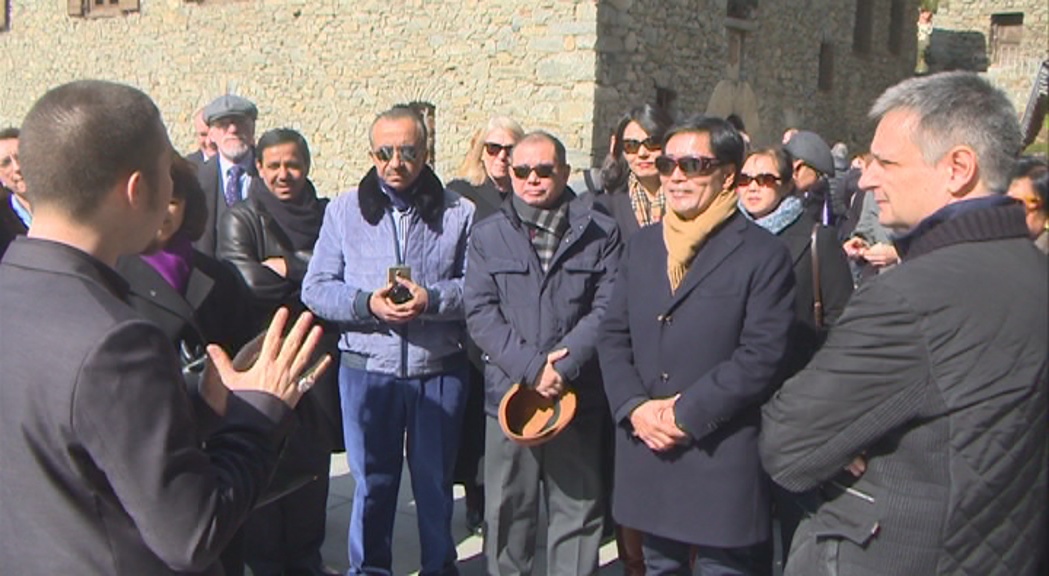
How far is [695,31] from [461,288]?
26.4 ft

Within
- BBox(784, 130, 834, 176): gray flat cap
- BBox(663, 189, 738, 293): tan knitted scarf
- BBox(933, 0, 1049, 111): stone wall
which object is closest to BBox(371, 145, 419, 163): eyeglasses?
BBox(663, 189, 738, 293): tan knitted scarf

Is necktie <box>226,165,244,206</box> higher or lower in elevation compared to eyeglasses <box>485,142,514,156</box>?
lower

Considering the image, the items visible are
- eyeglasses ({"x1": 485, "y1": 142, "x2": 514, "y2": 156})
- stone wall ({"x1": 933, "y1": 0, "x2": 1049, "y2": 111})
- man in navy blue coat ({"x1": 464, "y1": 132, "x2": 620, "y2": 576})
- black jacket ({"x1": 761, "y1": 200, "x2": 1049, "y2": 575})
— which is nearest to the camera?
black jacket ({"x1": 761, "y1": 200, "x2": 1049, "y2": 575})

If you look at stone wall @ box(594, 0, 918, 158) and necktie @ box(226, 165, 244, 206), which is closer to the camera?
necktie @ box(226, 165, 244, 206)

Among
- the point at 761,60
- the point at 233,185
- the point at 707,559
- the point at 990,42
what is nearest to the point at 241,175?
the point at 233,185

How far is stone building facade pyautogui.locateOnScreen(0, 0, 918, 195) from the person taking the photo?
9.64 metres

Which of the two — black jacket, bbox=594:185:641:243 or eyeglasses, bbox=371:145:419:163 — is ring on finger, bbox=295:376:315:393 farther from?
black jacket, bbox=594:185:641:243

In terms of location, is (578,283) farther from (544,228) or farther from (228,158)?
(228,158)

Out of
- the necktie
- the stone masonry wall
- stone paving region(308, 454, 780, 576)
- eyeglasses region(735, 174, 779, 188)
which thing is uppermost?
the stone masonry wall

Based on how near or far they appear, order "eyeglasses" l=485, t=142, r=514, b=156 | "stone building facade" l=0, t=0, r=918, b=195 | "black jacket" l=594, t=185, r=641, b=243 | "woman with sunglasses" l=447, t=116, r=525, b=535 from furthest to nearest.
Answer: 1. "stone building facade" l=0, t=0, r=918, b=195
2. "eyeglasses" l=485, t=142, r=514, b=156
3. "woman with sunglasses" l=447, t=116, r=525, b=535
4. "black jacket" l=594, t=185, r=641, b=243

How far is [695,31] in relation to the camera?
35.8 feet

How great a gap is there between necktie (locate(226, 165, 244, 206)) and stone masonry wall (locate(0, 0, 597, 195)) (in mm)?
4678

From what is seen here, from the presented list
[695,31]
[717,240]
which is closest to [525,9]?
[695,31]

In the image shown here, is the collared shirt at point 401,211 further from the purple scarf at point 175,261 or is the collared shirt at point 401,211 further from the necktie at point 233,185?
the necktie at point 233,185
